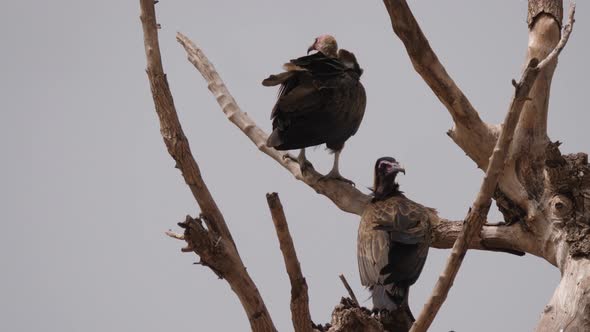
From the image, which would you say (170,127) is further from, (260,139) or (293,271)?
(260,139)

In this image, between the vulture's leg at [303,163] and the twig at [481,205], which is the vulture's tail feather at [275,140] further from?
the twig at [481,205]

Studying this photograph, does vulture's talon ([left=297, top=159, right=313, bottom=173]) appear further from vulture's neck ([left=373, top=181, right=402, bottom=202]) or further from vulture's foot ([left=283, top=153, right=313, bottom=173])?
vulture's neck ([left=373, top=181, right=402, bottom=202])

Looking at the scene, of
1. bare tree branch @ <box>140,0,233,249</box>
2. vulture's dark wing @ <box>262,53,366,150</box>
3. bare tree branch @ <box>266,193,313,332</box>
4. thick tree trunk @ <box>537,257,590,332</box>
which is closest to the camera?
bare tree branch @ <box>266,193,313,332</box>

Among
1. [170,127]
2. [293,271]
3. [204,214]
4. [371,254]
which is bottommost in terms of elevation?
[293,271]

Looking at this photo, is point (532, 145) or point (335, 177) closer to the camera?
point (532, 145)

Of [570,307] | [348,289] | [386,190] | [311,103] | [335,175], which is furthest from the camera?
[335,175]

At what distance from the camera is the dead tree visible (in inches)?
200

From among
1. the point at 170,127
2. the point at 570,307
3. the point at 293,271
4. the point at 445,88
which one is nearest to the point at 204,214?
the point at 170,127

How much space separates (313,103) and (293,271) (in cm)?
286

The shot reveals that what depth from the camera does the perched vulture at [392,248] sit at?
22.7ft

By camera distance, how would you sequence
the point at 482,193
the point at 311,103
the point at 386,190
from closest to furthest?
the point at 482,193
the point at 311,103
the point at 386,190

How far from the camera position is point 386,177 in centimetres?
828

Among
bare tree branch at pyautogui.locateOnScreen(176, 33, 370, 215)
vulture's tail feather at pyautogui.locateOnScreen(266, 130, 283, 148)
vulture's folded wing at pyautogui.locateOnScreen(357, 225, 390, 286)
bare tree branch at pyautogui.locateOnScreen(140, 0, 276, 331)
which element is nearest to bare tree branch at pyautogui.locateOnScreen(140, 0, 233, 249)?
bare tree branch at pyautogui.locateOnScreen(140, 0, 276, 331)

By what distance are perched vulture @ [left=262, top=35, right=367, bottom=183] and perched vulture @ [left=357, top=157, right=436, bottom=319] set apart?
81cm
